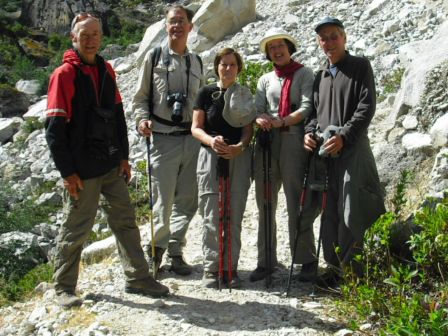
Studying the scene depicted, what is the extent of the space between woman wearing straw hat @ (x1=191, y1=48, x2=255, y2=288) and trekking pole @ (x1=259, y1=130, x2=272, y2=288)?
6.1 inches

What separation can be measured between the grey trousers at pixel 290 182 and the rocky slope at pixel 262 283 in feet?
1.19

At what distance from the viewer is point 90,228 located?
508 centimetres

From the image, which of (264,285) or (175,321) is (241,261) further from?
(175,321)

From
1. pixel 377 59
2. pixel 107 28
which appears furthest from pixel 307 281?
pixel 107 28

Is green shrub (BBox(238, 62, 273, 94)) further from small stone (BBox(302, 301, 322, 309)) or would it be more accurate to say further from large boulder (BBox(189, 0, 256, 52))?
large boulder (BBox(189, 0, 256, 52))

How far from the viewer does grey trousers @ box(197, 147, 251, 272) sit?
545 centimetres

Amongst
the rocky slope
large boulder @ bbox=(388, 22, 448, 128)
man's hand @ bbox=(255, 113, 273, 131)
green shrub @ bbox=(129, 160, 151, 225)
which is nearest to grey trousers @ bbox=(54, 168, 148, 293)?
the rocky slope

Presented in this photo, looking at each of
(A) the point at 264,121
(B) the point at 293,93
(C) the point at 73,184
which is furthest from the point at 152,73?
(C) the point at 73,184

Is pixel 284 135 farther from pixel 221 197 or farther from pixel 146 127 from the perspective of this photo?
pixel 146 127

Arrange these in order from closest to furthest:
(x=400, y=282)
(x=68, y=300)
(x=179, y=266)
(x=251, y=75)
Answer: (x=400, y=282) < (x=68, y=300) < (x=179, y=266) < (x=251, y=75)

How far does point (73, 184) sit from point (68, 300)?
111 cm

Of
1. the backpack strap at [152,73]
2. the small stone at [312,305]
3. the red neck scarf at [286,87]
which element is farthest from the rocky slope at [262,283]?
the backpack strap at [152,73]

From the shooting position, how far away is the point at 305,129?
17.4 feet

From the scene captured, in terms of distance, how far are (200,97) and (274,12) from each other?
44.6ft
